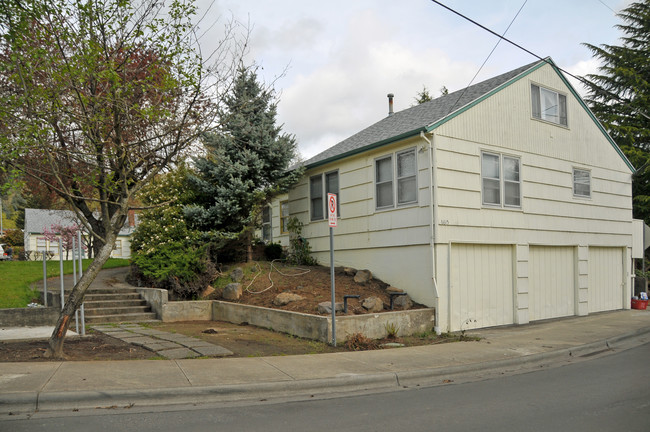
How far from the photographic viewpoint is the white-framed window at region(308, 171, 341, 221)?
16.0 metres

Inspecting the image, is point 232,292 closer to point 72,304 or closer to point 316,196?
point 316,196

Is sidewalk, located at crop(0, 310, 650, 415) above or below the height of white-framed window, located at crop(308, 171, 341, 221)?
below

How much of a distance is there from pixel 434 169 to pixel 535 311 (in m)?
5.48

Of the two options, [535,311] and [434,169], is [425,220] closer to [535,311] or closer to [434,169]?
[434,169]

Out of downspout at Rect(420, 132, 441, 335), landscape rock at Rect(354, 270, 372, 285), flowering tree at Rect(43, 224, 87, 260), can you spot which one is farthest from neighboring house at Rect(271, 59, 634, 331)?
flowering tree at Rect(43, 224, 87, 260)

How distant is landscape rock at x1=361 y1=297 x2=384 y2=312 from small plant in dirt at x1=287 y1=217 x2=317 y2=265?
4.37m

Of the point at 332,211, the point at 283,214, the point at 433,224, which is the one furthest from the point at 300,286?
the point at 283,214

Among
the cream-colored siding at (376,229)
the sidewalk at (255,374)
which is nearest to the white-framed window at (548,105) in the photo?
the cream-colored siding at (376,229)

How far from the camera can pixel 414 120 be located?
582 inches

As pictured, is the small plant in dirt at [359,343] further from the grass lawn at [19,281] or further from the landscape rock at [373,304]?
the grass lawn at [19,281]

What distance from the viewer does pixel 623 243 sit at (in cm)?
1808

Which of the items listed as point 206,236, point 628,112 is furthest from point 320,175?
point 628,112

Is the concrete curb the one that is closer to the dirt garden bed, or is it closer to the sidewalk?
the sidewalk

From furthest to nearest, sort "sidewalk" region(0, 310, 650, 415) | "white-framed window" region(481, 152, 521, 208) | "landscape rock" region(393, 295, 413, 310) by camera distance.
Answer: "white-framed window" region(481, 152, 521, 208), "landscape rock" region(393, 295, 413, 310), "sidewalk" region(0, 310, 650, 415)
